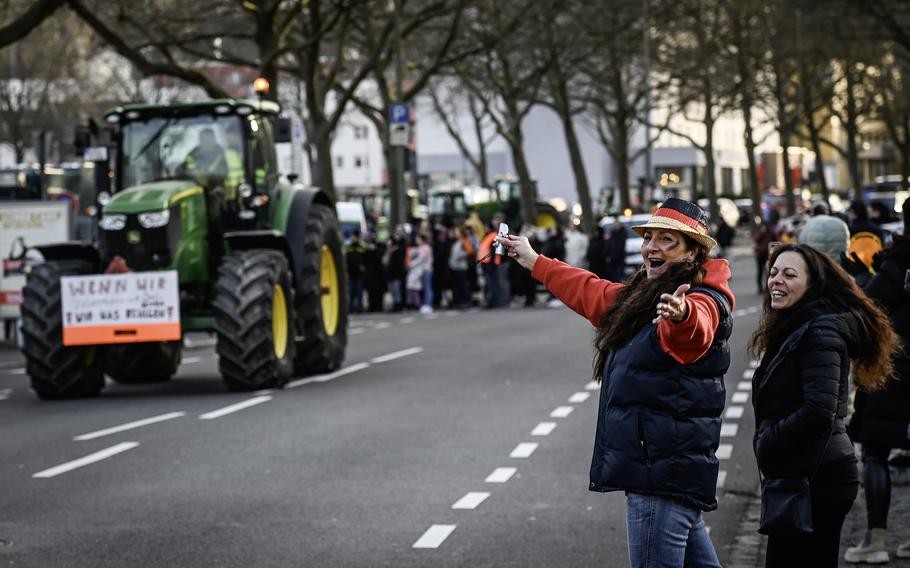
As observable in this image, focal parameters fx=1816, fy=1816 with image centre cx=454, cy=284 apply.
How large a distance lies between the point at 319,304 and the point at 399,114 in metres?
18.5

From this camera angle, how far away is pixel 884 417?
329 inches

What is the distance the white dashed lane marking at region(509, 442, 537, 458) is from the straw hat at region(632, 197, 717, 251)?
7.07 meters

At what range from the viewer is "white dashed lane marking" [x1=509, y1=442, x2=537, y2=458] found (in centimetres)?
1274

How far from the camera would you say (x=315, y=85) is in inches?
1532

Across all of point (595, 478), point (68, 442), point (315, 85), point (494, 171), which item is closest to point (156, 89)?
point (315, 85)

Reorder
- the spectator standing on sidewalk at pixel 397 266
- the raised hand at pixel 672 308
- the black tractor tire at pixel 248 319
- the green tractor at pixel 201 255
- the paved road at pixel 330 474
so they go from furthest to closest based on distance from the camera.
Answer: the spectator standing on sidewalk at pixel 397 266 → the green tractor at pixel 201 255 → the black tractor tire at pixel 248 319 → the paved road at pixel 330 474 → the raised hand at pixel 672 308

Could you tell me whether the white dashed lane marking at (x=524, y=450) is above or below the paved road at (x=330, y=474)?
below

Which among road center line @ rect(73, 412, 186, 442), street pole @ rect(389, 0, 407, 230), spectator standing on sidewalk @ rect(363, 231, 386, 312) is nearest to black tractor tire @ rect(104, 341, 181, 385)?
road center line @ rect(73, 412, 186, 442)

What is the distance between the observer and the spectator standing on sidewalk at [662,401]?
18.4ft

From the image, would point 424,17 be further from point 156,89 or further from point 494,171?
point 494,171

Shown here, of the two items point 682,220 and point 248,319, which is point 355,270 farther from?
point 682,220

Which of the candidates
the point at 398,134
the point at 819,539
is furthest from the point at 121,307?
the point at 398,134

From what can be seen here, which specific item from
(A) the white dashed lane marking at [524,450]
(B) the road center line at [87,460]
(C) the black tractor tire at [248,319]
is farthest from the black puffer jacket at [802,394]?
(C) the black tractor tire at [248,319]

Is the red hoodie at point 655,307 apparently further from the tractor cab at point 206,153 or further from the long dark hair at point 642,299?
the tractor cab at point 206,153
